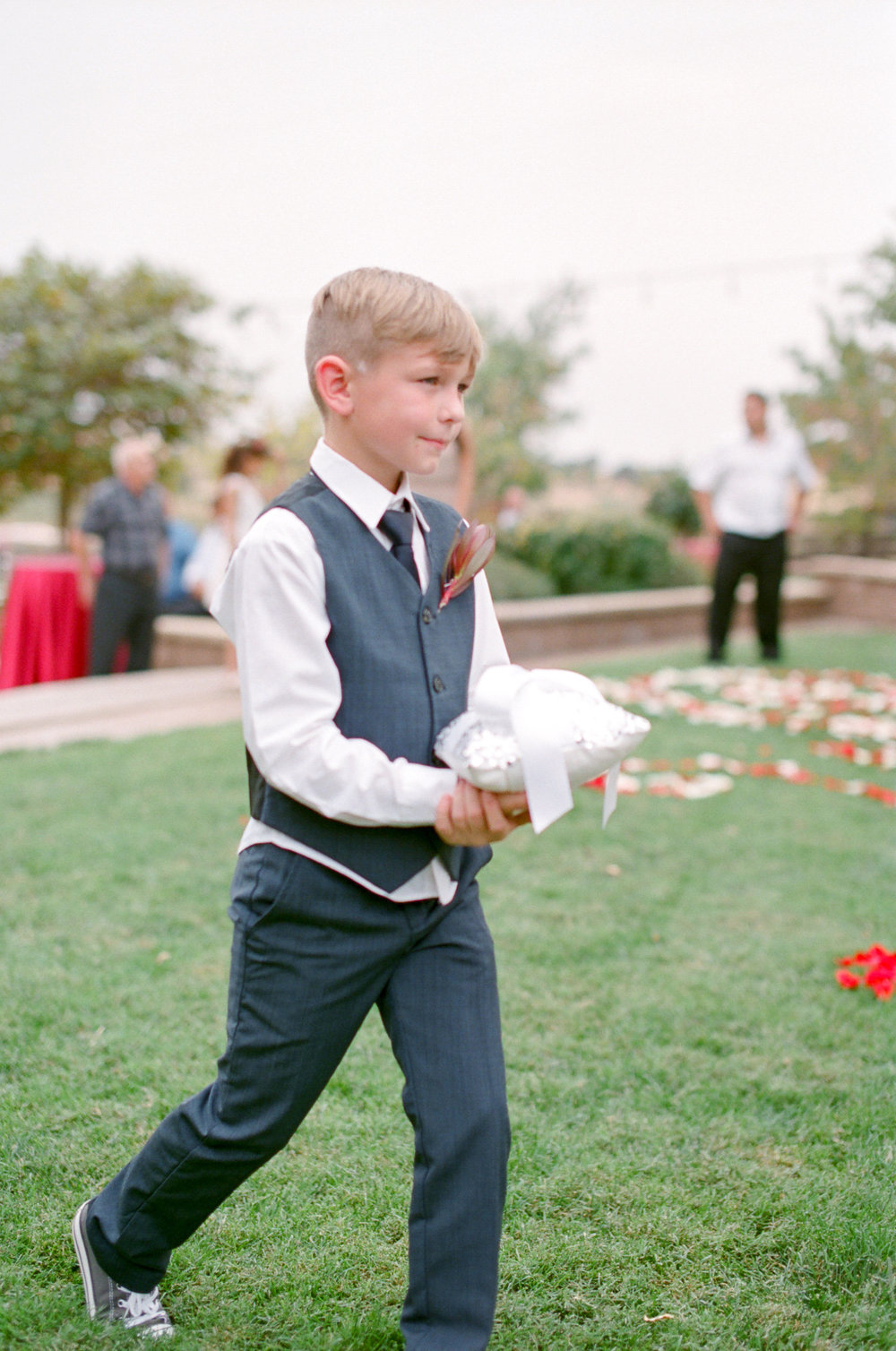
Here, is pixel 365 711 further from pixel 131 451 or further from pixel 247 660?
pixel 131 451

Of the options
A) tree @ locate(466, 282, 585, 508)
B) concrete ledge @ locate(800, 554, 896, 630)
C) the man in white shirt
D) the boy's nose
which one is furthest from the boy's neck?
tree @ locate(466, 282, 585, 508)

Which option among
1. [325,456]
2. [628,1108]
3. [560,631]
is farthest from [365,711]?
[560,631]

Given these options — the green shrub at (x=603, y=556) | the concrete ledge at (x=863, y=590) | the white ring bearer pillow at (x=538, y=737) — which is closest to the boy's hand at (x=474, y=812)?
the white ring bearer pillow at (x=538, y=737)

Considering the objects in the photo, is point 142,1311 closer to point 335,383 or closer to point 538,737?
point 538,737

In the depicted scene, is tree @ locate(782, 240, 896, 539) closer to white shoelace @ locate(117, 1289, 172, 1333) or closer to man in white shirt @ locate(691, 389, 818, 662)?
man in white shirt @ locate(691, 389, 818, 662)

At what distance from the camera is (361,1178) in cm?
226

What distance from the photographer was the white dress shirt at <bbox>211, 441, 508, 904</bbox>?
1.49 meters

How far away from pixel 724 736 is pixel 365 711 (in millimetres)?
4886

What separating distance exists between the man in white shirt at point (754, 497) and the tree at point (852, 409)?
5.57 m

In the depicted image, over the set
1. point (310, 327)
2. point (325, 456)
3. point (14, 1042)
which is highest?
point (310, 327)

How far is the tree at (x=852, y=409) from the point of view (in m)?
13.9

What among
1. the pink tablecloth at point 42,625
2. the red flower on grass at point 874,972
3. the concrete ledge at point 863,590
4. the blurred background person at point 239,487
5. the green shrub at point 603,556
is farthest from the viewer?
the green shrub at point 603,556

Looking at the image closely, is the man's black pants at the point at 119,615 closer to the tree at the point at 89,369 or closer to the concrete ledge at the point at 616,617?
the concrete ledge at the point at 616,617

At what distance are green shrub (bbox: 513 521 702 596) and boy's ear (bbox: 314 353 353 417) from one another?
10195mm
